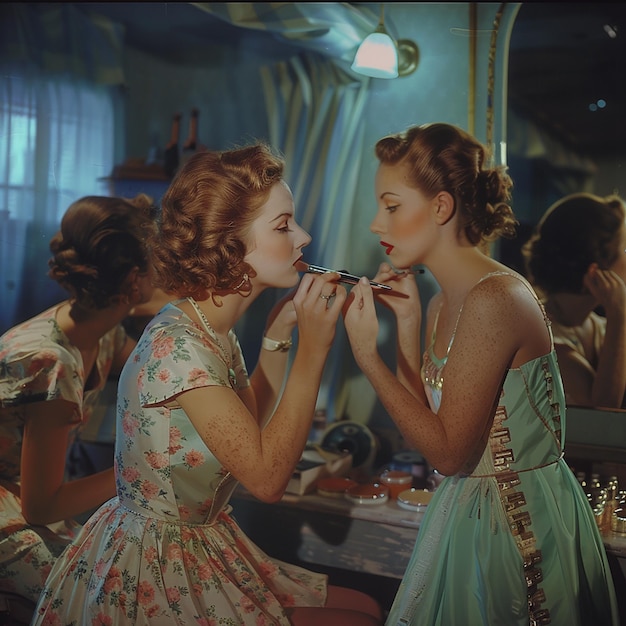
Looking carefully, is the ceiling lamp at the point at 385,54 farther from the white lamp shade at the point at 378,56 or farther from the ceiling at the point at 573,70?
the ceiling at the point at 573,70

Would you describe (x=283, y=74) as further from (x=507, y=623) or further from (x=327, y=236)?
(x=507, y=623)

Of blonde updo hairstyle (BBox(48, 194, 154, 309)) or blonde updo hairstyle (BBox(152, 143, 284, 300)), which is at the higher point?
blonde updo hairstyle (BBox(152, 143, 284, 300))

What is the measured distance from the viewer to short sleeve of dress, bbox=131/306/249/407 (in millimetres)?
1430

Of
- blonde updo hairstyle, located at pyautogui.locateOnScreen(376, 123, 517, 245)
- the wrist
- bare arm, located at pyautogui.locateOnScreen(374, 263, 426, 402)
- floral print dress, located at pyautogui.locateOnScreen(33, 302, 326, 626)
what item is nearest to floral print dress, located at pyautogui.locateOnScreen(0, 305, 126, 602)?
floral print dress, located at pyautogui.locateOnScreen(33, 302, 326, 626)

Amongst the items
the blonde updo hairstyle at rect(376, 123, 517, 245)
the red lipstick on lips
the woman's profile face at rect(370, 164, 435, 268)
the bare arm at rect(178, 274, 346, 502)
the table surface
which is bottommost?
the table surface

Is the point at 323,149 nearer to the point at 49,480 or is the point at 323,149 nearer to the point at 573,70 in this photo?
the point at 573,70

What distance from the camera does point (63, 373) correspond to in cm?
211

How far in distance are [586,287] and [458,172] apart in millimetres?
468

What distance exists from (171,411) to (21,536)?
848mm

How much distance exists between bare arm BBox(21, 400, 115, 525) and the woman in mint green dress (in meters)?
0.86

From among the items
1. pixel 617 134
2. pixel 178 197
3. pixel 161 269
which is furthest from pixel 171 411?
pixel 617 134

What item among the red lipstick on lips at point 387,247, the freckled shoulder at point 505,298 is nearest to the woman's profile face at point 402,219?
the red lipstick on lips at point 387,247

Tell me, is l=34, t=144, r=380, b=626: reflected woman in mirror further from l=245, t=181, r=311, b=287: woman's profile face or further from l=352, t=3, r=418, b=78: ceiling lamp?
l=352, t=3, r=418, b=78: ceiling lamp

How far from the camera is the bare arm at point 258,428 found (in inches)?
55.6
